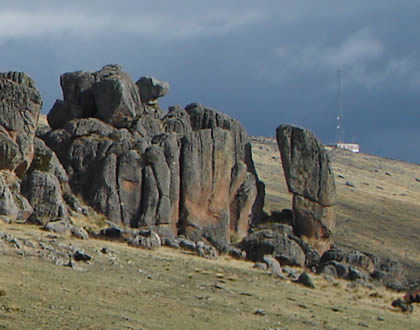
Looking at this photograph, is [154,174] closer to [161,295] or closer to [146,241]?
[146,241]

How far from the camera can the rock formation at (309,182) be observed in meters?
64.8

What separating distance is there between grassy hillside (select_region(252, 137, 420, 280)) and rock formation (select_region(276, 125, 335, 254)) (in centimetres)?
1155

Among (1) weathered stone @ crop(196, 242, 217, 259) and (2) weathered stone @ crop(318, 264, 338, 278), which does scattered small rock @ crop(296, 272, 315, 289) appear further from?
(2) weathered stone @ crop(318, 264, 338, 278)

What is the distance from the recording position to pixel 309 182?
66125 millimetres

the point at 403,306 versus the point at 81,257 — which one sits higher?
the point at 81,257

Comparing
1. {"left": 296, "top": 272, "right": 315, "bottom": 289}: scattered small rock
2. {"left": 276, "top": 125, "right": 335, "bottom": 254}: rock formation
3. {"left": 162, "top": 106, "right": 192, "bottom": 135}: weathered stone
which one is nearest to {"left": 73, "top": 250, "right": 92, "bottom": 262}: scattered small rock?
{"left": 296, "top": 272, "right": 315, "bottom": 289}: scattered small rock

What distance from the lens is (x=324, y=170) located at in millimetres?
66500

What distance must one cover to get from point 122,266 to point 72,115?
2701cm

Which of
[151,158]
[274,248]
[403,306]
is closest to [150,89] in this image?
Result: [151,158]

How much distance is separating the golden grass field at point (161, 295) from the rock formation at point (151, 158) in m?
8.27

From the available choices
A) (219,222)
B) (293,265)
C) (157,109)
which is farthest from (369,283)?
(157,109)

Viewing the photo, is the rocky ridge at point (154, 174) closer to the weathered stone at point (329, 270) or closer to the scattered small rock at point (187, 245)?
the scattered small rock at point (187, 245)

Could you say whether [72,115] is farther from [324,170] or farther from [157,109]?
[324,170]

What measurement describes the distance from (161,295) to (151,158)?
24.9m
